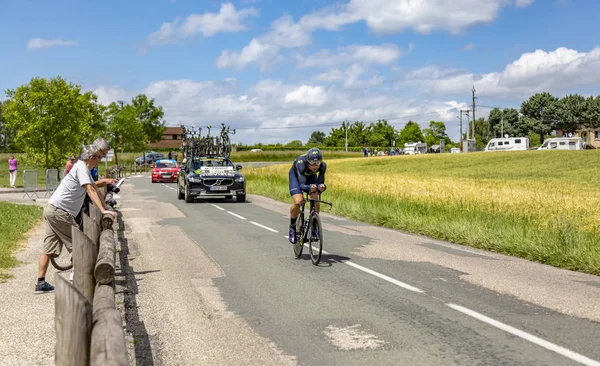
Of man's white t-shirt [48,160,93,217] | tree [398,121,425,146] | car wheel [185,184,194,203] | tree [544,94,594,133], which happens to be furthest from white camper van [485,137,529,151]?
man's white t-shirt [48,160,93,217]

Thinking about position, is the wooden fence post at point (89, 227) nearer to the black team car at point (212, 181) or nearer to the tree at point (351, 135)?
the black team car at point (212, 181)

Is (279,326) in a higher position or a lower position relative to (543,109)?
lower

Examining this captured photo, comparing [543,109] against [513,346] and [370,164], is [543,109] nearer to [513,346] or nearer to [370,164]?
[370,164]

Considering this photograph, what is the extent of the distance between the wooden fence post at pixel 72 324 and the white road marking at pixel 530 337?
3733 mm

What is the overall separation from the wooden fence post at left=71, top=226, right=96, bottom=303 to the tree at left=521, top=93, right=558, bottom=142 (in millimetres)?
117152

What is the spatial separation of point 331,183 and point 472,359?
2437cm

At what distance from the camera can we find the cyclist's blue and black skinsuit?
1057 centimetres

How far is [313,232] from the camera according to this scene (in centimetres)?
1047

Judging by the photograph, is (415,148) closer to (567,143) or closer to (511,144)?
(511,144)

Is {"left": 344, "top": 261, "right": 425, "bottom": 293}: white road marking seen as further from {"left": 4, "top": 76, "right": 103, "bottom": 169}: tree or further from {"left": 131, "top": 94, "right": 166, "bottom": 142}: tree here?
{"left": 131, "top": 94, "right": 166, "bottom": 142}: tree

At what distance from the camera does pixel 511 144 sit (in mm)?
80688

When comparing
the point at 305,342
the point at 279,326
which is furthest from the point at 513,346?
the point at 279,326

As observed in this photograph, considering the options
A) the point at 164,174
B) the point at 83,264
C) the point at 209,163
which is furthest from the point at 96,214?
the point at 164,174

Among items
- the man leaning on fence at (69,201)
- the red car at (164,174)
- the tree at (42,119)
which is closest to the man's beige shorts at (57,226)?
the man leaning on fence at (69,201)
